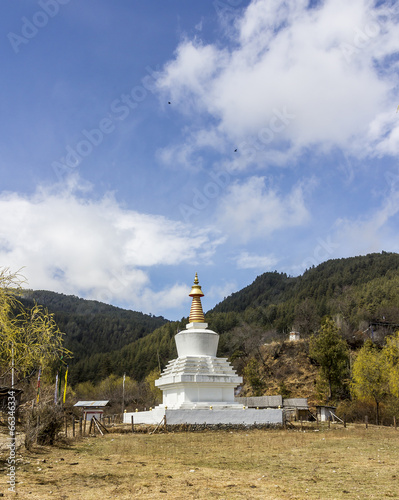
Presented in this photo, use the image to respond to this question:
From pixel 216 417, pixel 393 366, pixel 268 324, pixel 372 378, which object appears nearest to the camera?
pixel 216 417

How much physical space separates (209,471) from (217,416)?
14.2 meters

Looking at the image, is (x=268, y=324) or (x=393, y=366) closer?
(x=393, y=366)

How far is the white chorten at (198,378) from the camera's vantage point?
27328mm

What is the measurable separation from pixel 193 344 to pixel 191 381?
333 centimetres

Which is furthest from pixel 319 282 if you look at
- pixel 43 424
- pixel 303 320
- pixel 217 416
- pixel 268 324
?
pixel 43 424

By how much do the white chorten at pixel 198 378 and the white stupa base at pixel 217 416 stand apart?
1128mm

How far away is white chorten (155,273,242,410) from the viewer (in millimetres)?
27328

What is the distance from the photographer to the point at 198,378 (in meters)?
27.4

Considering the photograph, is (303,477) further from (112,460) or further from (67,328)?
(67,328)

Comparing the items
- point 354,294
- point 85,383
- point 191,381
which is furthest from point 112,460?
point 354,294

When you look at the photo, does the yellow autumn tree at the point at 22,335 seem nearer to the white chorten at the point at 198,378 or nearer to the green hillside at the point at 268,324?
the white chorten at the point at 198,378

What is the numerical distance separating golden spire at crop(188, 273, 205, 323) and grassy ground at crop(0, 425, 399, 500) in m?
14.3

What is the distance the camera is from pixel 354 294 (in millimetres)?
93188

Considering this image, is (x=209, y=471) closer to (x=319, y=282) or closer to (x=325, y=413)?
(x=325, y=413)
